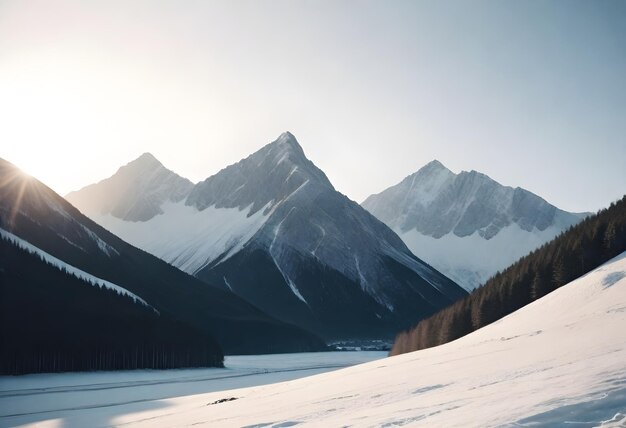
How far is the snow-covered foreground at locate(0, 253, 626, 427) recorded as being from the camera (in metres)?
17.8

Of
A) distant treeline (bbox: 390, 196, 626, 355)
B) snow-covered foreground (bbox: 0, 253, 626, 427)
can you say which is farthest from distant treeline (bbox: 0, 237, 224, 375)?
snow-covered foreground (bbox: 0, 253, 626, 427)

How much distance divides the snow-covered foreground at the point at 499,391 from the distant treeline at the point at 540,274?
33.4 m

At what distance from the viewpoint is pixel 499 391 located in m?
22.6

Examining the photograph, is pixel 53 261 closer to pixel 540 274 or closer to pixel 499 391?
pixel 540 274

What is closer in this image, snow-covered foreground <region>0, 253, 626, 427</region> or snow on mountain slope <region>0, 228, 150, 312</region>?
snow-covered foreground <region>0, 253, 626, 427</region>

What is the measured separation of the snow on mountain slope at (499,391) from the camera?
699 inches

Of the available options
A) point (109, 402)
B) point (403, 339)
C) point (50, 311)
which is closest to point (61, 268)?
point (50, 311)

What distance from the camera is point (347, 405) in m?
29.6

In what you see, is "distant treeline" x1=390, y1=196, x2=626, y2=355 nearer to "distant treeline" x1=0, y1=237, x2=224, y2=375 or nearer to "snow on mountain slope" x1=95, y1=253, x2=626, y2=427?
"snow on mountain slope" x1=95, y1=253, x2=626, y2=427

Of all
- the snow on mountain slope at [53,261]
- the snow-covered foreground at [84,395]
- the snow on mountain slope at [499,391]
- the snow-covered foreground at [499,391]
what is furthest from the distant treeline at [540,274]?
the snow on mountain slope at [53,261]

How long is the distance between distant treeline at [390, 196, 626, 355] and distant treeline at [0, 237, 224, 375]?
6282cm

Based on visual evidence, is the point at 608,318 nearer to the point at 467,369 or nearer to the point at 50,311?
the point at 467,369

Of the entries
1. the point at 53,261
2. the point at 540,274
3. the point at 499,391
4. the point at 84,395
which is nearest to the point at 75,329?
the point at 84,395

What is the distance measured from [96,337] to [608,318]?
109563mm
